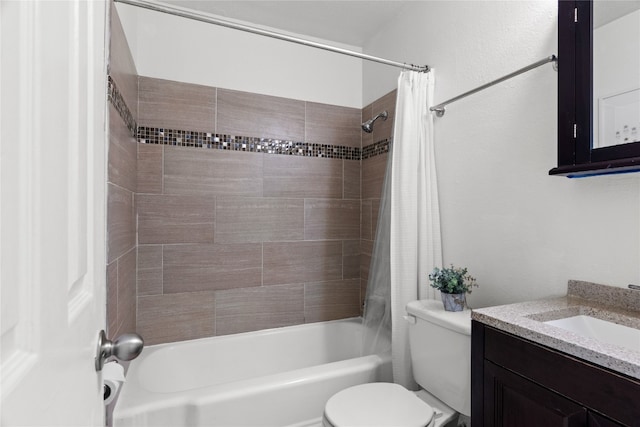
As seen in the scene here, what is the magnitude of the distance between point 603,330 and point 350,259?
1.72 metres

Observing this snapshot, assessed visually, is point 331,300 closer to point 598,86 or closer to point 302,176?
point 302,176

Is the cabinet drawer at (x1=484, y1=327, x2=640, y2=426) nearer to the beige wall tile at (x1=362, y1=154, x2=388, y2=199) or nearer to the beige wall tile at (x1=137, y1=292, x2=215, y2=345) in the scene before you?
the beige wall tile at (x1=362, y1=154, x2=388, y2=199)

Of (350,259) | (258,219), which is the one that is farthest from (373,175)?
(258,219)

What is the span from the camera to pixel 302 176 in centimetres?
249

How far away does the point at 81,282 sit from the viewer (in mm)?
513

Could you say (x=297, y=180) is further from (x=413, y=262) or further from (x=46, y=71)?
(x=46, y=71)

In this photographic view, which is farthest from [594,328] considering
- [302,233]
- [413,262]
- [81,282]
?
[302,233]

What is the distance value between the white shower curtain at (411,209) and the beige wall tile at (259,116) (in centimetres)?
84

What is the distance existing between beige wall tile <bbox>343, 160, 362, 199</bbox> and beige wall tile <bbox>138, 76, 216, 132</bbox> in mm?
1021

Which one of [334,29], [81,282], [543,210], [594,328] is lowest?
[594,328]

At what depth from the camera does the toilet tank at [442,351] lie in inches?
52.2

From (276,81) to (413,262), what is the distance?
156 cm

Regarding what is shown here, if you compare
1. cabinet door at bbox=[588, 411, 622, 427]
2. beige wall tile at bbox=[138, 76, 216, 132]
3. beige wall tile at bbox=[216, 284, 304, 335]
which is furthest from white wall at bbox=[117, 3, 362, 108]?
cabinet door at bbox=[588, 411, 622, 427]

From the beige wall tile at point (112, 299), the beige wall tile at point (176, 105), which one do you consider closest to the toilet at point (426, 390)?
the beige wall tile at point (112, 299)
